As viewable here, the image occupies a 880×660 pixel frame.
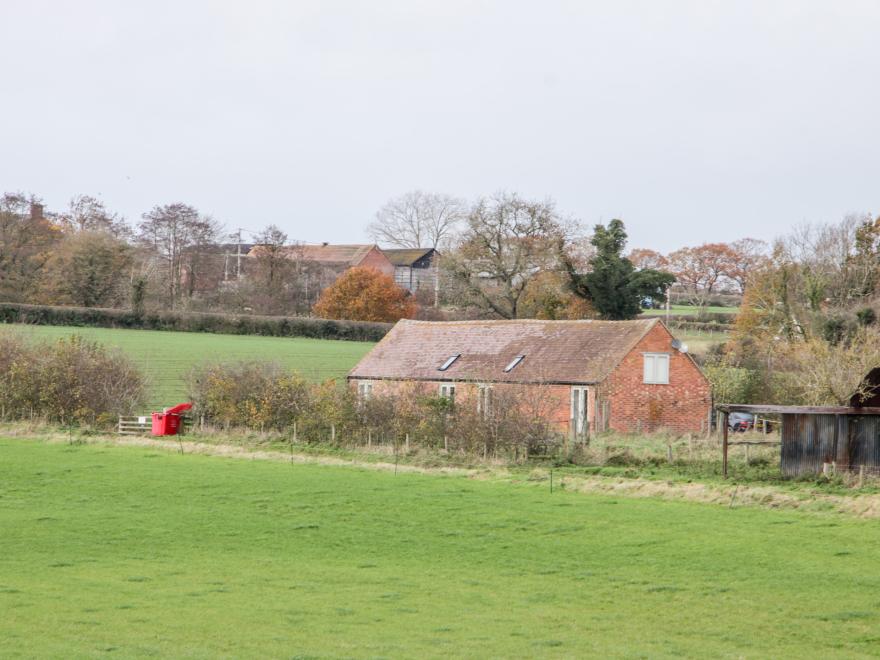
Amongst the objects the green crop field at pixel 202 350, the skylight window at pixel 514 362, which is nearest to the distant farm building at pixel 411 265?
the green crop field at pixel 202 350

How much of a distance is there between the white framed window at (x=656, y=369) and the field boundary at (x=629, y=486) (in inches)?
523

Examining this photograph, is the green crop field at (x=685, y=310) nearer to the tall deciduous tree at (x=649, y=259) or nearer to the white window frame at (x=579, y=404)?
the tall deciduous tree at (x=649, y=259)

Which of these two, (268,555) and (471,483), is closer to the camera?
(268,555)

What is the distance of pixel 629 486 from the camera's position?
29.2m

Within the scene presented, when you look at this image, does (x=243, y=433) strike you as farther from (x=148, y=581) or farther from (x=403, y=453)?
(x=148, y=581)

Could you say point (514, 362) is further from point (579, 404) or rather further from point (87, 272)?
point (87, 272)

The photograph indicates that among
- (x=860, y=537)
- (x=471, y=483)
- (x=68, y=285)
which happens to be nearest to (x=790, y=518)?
(x=860, y=537)

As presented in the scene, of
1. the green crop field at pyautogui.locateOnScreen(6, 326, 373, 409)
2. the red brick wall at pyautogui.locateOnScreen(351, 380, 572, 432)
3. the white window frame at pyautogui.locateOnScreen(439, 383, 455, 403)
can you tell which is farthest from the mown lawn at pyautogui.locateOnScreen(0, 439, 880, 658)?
the green crop field at pyautogui.locateOnScreen(6, 326, 373, 409)

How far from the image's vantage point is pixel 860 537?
74.1 ft

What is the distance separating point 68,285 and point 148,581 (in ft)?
221

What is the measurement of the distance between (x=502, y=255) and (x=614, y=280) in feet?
26.5

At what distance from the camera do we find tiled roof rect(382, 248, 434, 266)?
121 metres

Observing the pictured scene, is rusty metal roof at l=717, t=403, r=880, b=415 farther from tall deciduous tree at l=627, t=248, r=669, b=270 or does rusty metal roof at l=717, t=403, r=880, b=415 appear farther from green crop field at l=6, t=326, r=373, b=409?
tall deciduous tree at l=627, t=248, r=669, b=270

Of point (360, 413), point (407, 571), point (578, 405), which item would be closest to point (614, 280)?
point (578, 405)
